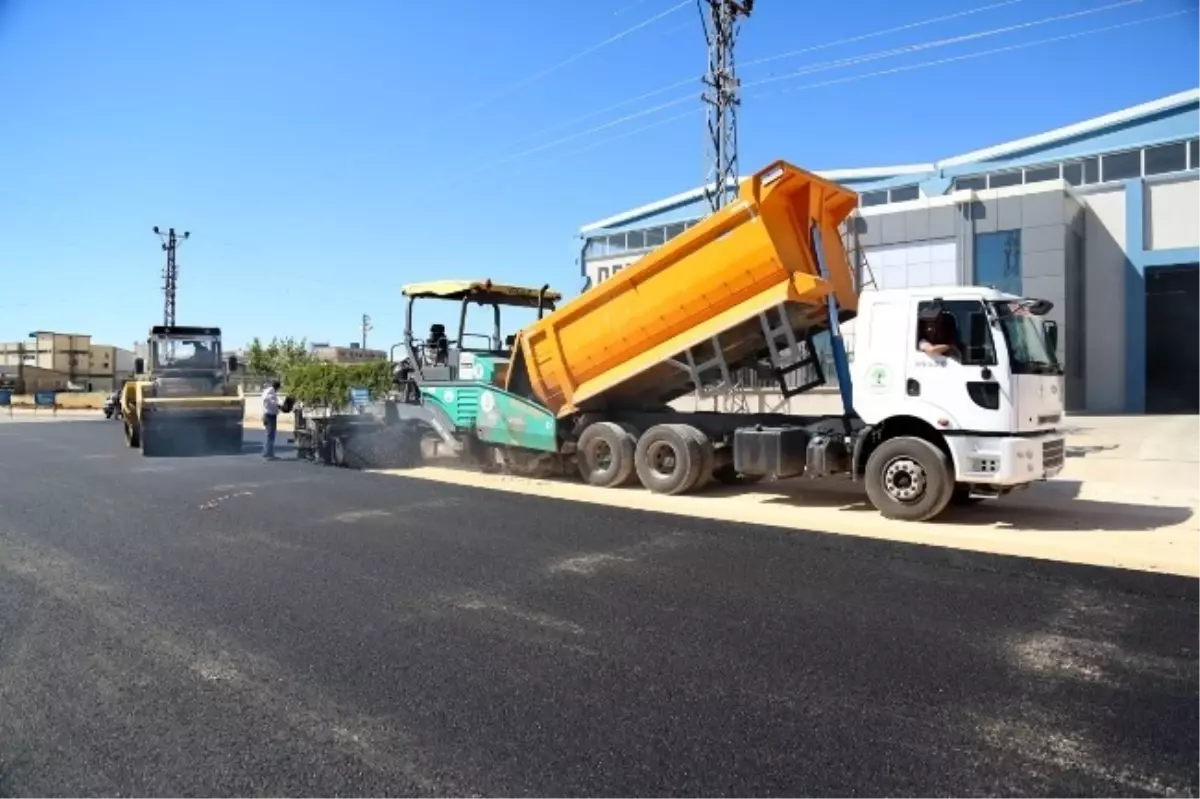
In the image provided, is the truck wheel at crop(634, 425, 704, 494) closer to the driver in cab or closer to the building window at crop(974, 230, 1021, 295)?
the driver in cab

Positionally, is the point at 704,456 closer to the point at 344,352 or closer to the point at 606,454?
the point at 606,454

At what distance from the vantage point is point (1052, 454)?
884 centimetres

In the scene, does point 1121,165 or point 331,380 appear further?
point 331,380

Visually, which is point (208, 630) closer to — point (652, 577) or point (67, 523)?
point (652, 577)

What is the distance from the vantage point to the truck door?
325 inches

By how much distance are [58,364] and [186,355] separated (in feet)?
198

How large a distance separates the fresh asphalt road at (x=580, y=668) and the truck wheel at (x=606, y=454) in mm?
3428

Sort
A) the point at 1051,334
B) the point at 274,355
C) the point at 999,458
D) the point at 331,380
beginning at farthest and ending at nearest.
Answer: the point at 274,355 → the point at 331,380 → the point at 1051,334 → the point at 999,458

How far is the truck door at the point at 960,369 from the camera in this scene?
8.26 metres

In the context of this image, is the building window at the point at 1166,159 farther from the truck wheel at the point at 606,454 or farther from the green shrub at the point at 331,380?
the green shrub at the point at 331,380

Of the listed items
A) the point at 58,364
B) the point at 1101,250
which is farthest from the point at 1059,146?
the point at 58,364

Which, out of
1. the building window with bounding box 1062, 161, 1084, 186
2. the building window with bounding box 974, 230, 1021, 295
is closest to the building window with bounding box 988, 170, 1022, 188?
the building window with bounding box 1062, 161, 1084, 186

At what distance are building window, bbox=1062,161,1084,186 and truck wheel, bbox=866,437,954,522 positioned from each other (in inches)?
961

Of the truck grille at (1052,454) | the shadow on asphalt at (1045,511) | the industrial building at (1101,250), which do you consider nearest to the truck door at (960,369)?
the truck grille at (1052,454)
